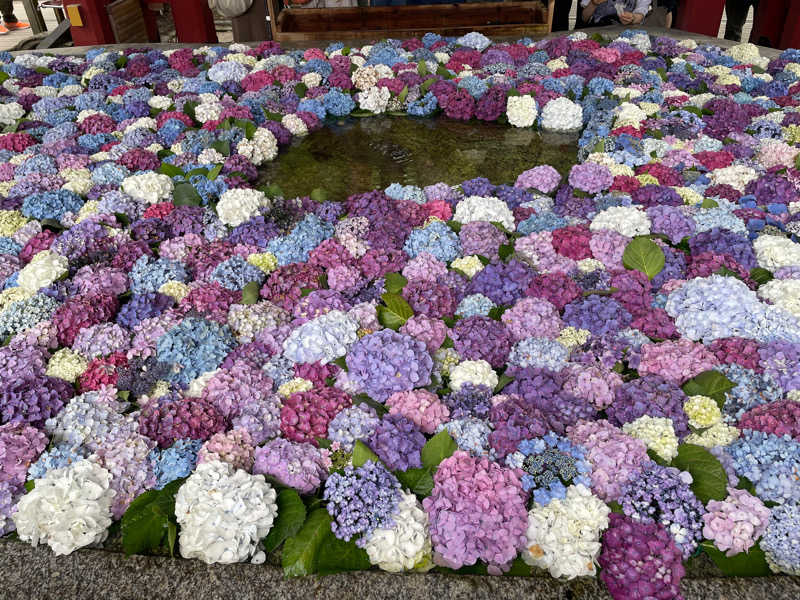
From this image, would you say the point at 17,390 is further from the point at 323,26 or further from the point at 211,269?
the point at 323,26

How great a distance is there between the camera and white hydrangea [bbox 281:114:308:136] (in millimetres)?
4477

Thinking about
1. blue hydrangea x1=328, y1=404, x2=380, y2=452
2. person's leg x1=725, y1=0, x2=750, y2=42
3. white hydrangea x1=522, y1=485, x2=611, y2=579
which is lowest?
person's leg x1=725, y1=0, x2=750, y2=42

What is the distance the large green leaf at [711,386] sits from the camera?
2.28 metres

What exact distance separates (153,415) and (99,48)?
5143 mm

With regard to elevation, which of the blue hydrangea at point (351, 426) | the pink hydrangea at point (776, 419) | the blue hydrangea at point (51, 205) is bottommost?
the pink hydrangea at point (776, 419)

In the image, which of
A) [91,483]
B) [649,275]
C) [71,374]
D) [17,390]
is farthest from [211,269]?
[649,275]

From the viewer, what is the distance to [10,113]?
14.9ft

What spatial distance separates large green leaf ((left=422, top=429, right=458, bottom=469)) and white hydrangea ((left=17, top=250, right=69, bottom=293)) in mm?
1969

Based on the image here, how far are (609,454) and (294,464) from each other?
1.00 metres

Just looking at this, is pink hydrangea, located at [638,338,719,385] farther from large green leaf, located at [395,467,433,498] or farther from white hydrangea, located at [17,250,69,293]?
white hydrangea, located at [17,250,69,293]

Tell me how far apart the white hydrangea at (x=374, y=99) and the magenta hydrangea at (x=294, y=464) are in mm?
3363

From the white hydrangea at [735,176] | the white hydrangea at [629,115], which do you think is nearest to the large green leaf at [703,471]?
the white hydrangea at [735,176]

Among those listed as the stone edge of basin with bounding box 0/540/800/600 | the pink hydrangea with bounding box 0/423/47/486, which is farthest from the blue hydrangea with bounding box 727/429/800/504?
the pink hydrangea with bounding box 0/423/47/486

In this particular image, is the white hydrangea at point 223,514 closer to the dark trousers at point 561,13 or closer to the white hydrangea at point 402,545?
the white hydrangea at point 402,545
